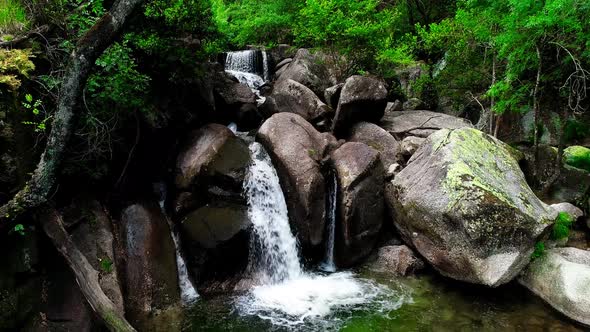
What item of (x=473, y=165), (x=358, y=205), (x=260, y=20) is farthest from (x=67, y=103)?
(x=260, y=20)

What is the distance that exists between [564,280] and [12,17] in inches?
475

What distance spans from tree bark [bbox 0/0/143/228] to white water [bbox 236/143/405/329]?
4550 millimetres

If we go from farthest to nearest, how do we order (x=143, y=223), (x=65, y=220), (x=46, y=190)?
(x=143, y=223), (x=65, y=220), (x=46, y=190)

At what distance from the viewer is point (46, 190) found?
222 inches

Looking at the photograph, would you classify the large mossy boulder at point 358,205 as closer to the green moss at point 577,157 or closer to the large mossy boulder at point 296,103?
the large mossy boulder at point 296,103

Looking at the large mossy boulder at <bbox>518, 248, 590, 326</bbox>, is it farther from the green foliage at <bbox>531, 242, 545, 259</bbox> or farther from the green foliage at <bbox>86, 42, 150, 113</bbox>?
the green foliage at <bbox>86, 42, 150, 113</bbox>

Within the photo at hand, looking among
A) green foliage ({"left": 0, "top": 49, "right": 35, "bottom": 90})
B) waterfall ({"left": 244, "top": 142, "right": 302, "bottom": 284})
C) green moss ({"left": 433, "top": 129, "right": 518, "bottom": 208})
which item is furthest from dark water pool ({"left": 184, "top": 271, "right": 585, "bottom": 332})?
green foliage ({"left": 0, "top": 49, "right": 35, "bottom": 90})

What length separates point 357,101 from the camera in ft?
38.7

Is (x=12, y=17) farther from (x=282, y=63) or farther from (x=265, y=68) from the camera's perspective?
(x=282, y=63)

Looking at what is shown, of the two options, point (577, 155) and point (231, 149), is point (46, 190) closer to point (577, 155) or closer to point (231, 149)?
point (231, 149)

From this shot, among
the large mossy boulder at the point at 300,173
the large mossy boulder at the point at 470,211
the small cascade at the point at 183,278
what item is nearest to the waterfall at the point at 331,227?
the large mossy boulder at the point at 300,173

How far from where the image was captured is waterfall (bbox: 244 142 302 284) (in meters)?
9.16

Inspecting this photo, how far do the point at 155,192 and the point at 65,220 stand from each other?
7.79 ft

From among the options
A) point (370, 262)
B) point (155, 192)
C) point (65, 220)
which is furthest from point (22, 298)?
point (370, 262)
